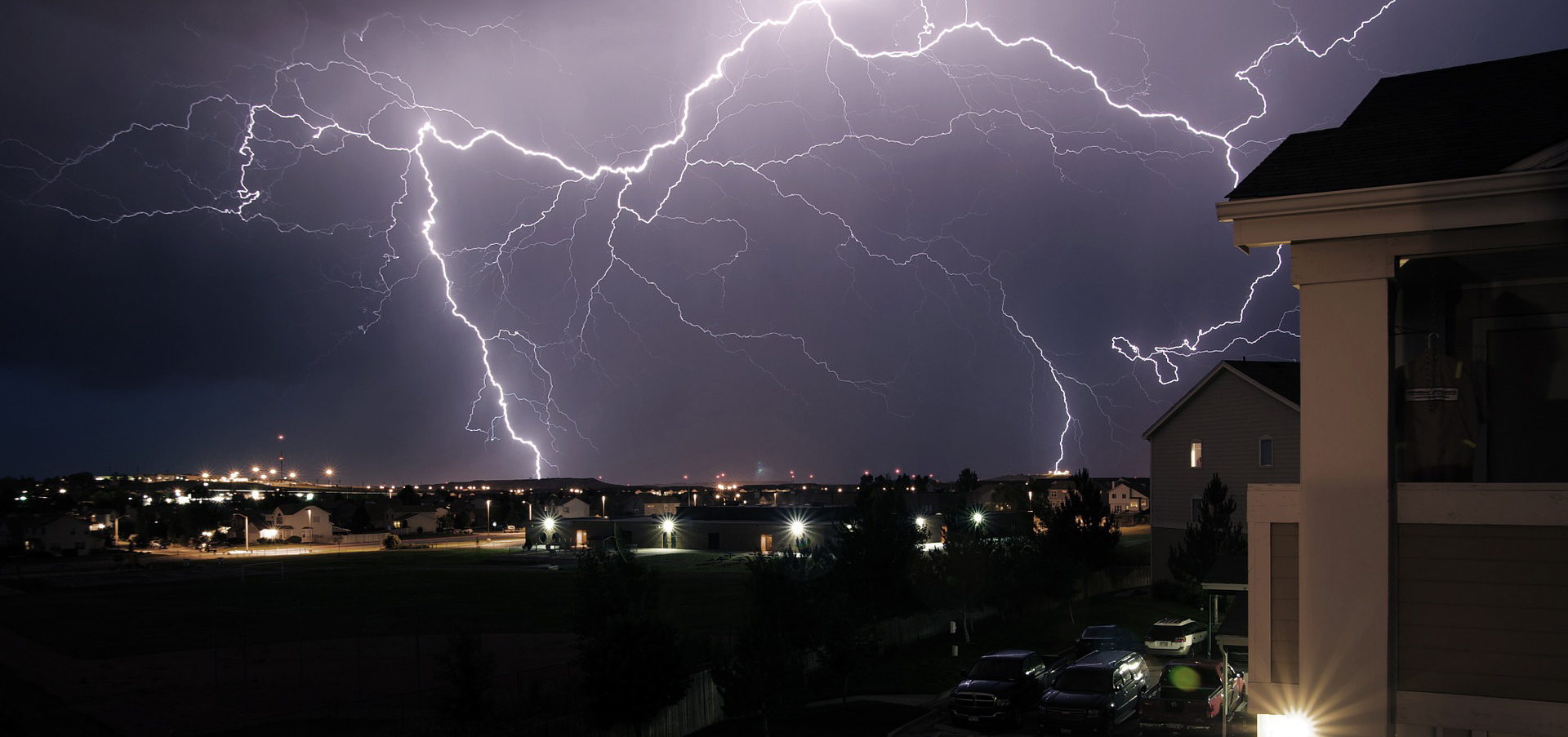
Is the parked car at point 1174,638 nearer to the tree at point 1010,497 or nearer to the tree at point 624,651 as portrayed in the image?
the tree at point 624,651

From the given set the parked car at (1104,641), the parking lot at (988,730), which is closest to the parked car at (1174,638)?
Answer: the parked car at (1104,641)

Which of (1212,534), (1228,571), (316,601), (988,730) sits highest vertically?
(1228,571)

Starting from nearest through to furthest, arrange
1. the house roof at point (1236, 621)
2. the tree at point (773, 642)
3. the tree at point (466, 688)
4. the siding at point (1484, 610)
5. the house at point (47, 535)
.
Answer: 1. the siding at point (1484, 610)
2. the house roof at point (1236, 621)
3. the tree at point (466, 688)
4. the tree at point (773, 642)
5. the house at point (47, 535)

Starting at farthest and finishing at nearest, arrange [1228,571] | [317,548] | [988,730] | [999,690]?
1. [317,548]
2. [999,690]
3. [988,730]
4. [1228,571]

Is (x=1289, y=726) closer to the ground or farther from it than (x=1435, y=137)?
closer to the ground

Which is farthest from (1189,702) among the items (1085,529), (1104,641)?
(1085,529)

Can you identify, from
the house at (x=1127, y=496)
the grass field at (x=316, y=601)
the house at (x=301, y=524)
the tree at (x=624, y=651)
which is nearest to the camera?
the tree at (x=624, y=651)

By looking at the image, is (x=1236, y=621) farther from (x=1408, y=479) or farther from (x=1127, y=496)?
(x=1127, y=496)
